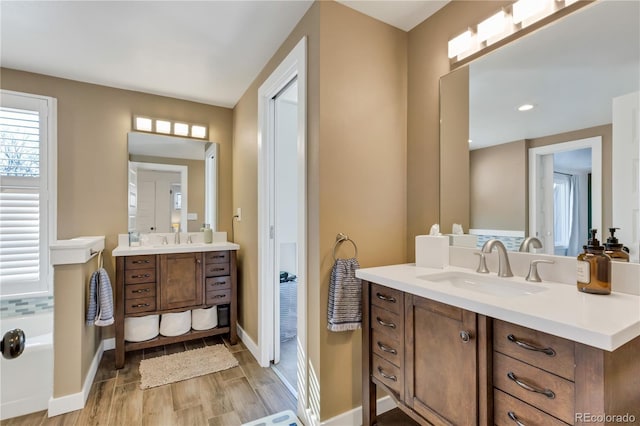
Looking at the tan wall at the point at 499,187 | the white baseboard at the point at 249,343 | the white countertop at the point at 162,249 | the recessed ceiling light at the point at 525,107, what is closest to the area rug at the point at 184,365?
the white baseboard at the point at 249,343

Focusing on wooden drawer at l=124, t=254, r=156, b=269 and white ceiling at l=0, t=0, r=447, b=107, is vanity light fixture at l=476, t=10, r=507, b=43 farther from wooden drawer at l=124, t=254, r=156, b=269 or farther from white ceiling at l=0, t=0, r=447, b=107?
wooden drawer at l=124, t=254, r=156, b=269

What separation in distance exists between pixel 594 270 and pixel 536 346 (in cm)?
45

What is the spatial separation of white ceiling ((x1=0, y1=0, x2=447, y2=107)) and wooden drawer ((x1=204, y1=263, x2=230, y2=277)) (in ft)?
5.66

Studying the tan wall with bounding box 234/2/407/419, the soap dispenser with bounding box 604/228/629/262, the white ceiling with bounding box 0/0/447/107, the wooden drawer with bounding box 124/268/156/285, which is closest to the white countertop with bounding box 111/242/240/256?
the wooden drawer with bounding box 124/268/156/285

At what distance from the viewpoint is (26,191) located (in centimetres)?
249

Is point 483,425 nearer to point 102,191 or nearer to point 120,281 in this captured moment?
point 120,281

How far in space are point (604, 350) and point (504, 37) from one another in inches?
57.9

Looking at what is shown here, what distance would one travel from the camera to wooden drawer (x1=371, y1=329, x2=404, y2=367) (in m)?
1.41

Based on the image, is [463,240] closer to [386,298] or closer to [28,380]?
[386,298]

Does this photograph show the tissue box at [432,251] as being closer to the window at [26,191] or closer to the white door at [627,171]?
the white door at [627,171]

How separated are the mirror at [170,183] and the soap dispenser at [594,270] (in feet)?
10.0

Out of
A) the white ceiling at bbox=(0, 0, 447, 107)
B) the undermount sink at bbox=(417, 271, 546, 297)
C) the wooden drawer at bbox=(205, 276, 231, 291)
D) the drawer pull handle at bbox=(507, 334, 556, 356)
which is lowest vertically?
the wooden drawer at bbox=(205, 276, 231, 291)

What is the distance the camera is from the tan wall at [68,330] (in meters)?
1.90

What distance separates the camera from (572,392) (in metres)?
0.83
